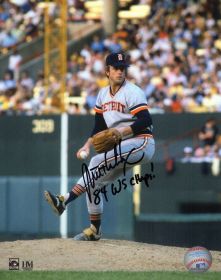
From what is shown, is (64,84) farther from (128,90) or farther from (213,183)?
(128,90)

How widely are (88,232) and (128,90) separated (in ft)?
5.48

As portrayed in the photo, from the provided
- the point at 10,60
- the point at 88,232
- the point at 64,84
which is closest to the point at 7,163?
the point at 64,84

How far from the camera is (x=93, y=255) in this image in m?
9.98

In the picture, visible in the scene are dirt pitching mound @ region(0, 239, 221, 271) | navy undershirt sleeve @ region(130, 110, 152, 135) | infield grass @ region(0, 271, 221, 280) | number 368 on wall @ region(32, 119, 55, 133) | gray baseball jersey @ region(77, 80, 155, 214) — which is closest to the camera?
infield grass @ region(0, 271, 221, 280)

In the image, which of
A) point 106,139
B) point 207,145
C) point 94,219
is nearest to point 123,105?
point 106,139

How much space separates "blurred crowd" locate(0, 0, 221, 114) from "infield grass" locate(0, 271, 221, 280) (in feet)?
38.7

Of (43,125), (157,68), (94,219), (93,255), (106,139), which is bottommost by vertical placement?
(93,255)

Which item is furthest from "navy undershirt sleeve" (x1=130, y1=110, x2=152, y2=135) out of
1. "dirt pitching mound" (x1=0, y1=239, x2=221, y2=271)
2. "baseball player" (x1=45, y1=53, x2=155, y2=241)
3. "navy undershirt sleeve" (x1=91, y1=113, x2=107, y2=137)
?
"dirt pitching mound" (x1=0, y1=239, x2=221, y2=271)

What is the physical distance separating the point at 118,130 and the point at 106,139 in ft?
0.52

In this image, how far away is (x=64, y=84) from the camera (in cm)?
2347

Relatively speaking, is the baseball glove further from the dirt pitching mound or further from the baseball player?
the dirt pitching mound

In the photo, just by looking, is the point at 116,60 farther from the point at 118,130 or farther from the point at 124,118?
the point at 118,130

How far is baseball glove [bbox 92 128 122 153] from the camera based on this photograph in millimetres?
10180

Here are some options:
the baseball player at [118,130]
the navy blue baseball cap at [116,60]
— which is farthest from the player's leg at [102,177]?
the navy blue baseball cap at [116,60]
